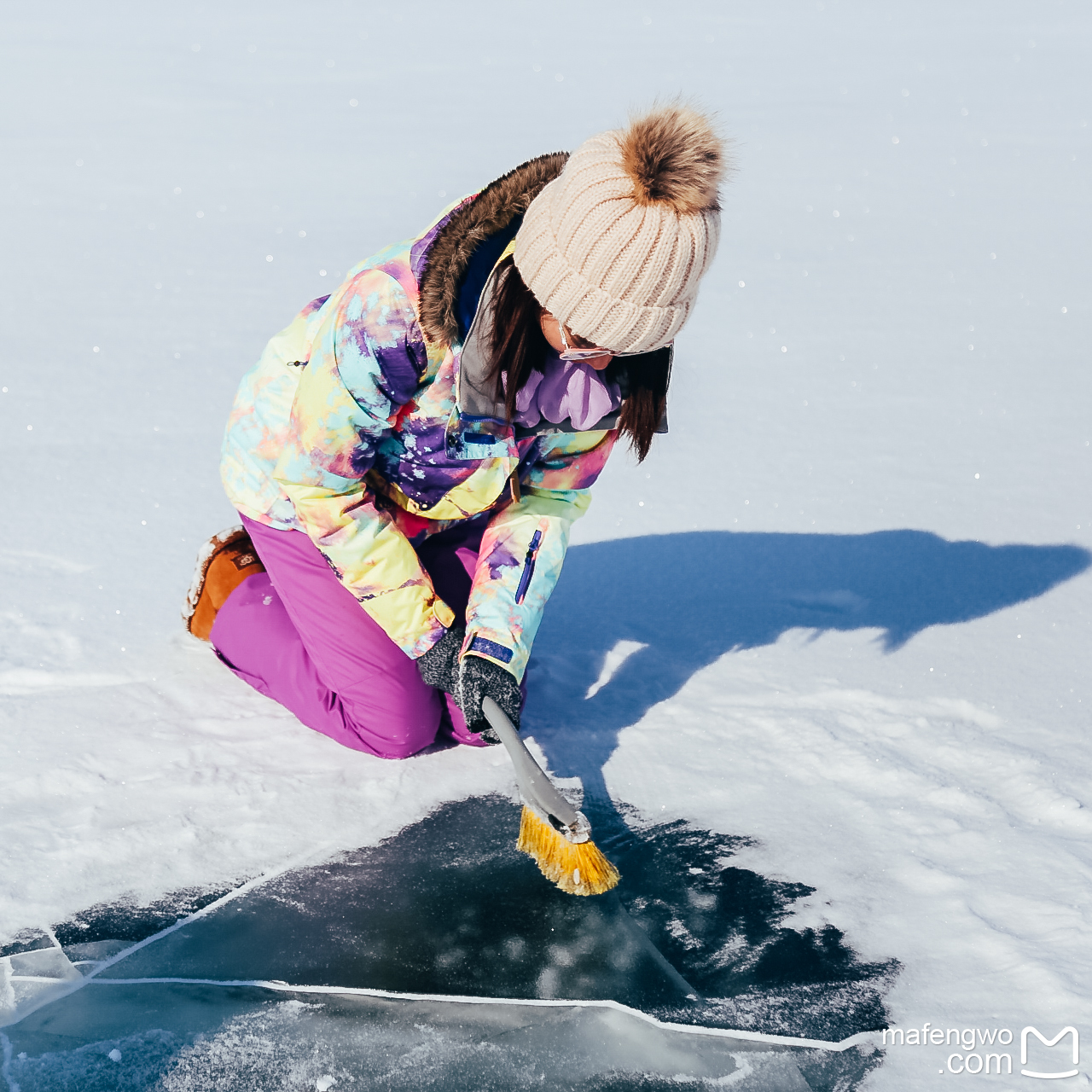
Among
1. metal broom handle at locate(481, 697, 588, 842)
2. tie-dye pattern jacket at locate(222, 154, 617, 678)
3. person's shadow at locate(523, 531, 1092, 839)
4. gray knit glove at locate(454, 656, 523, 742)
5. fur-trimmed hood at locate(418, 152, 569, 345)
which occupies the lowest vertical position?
metal broom handle at locate(481, 697, 588, 842)

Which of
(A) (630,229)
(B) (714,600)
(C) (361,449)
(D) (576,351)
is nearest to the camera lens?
(A) (630,229)

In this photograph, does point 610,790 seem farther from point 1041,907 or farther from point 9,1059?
point 9,1059

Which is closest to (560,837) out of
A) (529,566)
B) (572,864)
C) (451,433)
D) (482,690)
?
(572,864)

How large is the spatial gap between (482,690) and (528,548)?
0.30 meters

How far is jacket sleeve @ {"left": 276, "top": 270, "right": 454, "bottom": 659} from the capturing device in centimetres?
179

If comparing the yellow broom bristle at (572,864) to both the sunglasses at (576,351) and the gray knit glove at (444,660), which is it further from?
the sunglasses at (576,351)

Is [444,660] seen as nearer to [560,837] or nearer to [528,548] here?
[528,548]

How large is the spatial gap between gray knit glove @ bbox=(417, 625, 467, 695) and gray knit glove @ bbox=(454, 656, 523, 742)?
0.04m

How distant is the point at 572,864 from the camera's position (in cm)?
175

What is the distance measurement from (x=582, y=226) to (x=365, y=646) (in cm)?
90

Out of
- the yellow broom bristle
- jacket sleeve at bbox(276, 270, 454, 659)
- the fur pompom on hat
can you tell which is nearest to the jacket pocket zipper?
jacket sleeve at bbox(276, 270, 454, 659)

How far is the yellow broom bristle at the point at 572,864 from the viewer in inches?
69.0

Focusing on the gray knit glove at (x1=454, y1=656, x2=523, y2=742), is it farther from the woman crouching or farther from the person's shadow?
the person's shadow

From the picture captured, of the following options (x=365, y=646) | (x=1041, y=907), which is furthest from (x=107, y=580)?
(x=1041, y=907)
